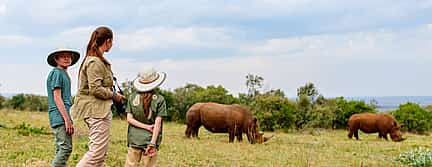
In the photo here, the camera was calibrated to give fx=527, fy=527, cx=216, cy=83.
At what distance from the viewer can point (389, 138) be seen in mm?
23016

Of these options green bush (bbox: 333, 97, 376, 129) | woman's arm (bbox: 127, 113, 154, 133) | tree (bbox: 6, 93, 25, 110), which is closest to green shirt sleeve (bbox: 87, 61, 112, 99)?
woman's arm (bbox: 127, 113, 154, 133)

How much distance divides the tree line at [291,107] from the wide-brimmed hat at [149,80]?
19.7 meters

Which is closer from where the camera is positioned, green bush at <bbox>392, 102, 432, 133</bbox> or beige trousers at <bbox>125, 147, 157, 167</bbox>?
beige trousers at <bbox>125, 147, 157, 167</bbox>

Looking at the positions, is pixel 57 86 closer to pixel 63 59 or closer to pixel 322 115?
pixel 63 59

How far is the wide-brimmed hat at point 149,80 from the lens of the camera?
5708 mm

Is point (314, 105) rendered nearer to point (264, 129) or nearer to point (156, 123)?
point (264, 129)

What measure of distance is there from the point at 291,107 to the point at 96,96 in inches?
830

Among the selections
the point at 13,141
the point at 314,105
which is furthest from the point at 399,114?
the point at 13,141

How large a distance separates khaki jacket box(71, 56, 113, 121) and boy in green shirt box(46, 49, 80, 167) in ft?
0.41

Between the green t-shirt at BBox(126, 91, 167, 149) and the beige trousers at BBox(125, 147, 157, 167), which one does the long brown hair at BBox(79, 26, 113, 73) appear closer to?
the green t-shirt at BBox(126, 91, 167, 149)

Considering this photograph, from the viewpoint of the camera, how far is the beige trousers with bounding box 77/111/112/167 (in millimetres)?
5676

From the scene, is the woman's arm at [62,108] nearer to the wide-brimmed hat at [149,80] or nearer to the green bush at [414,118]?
the wide-brimmed hat at [149,80]

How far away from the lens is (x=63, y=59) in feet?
19.7

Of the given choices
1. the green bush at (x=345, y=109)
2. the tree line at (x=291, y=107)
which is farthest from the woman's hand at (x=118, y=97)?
the green bush at (x=345, y=109)
